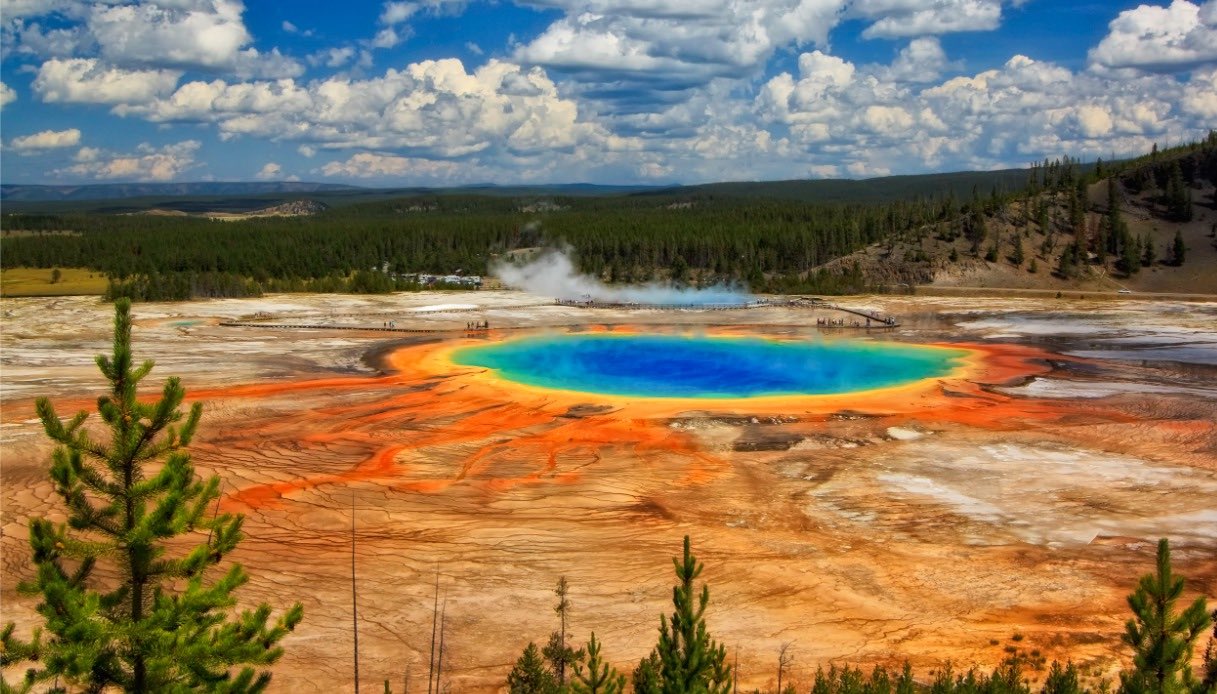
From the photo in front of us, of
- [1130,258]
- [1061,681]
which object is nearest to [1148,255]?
[1130,258]

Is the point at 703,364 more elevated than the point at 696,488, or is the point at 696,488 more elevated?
the point at 703,364

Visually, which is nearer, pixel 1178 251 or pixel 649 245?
pixel 1178 251

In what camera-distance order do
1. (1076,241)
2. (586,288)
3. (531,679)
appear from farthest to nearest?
(586,288) → (1076,241) → (531,679)

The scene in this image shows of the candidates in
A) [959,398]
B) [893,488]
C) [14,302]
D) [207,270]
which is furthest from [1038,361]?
[207,270]

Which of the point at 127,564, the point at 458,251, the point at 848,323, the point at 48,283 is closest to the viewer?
the point at 127,564

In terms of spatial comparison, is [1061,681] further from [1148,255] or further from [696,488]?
[1148,255]

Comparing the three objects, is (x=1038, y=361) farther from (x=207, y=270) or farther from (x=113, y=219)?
(x=113, y=219)

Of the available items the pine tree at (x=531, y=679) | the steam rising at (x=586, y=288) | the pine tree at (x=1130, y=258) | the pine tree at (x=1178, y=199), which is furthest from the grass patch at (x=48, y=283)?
the pine tree at (x=1178, y=199)

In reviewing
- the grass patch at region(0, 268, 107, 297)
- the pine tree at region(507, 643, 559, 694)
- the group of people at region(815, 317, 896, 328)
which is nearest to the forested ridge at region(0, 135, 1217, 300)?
the grass patch at region(0, 268, 107, 297)
